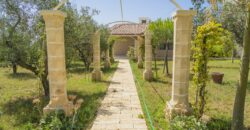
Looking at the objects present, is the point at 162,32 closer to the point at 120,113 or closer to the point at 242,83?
the point at 120,113

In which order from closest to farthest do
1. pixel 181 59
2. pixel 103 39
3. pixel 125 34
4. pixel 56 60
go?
1. pixel 181 59
2. pixel 56 60
3. pixel 103 39
4. pixel 125 34

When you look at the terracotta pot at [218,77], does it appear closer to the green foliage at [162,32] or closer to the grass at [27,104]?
the green foliage at [162,32]

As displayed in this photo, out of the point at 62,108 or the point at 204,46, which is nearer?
the point at 204,46

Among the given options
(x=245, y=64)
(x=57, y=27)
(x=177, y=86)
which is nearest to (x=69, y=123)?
(x=57, y=27)

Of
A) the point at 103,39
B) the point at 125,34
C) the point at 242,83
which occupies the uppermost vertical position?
the point at 125,34

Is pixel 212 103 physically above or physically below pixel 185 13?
below

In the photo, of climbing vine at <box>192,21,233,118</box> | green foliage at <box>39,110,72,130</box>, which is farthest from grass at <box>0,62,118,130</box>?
climbing vine at <box>192,21,233,118</box>

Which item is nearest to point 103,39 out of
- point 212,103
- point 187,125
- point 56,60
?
point 212,103

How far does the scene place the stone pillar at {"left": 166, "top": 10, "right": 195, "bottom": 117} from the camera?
187 inches

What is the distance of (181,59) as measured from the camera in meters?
4.89

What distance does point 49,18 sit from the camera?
4.81 metres

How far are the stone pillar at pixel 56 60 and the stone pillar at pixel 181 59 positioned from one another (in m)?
2.62

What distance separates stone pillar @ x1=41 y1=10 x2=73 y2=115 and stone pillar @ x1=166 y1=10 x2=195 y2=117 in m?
2.62

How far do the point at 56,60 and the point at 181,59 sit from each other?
116 inches
